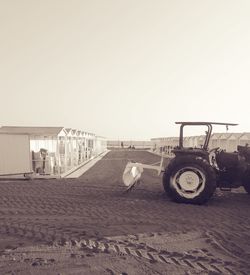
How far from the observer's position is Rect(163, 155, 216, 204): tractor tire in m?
8.16

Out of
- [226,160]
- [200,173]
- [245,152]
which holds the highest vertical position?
[245,152]

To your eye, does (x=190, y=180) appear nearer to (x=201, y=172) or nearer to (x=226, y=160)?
(x=201, y=172)

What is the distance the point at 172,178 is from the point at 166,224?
203 centimetres

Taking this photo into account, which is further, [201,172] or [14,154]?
[14,154]

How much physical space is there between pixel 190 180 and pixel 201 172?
0.36m

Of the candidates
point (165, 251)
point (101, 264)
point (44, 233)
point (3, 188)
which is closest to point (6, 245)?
point (44, 233)

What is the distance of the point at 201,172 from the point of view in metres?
8.19

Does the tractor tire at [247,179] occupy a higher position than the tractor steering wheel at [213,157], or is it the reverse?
the tractor steering wheel at [213,157]

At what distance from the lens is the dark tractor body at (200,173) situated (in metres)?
8.19

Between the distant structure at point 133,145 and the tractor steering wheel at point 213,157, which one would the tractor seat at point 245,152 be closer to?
the tractor steering wheel at point 213,157

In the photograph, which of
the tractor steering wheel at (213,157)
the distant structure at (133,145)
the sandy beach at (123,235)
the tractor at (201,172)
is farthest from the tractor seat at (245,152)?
the distant structure at (133,145)

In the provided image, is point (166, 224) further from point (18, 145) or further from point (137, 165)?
point (18, 145)

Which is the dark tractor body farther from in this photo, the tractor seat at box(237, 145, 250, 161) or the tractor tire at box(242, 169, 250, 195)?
the tractor tire at box(242, 169, 250, 195)

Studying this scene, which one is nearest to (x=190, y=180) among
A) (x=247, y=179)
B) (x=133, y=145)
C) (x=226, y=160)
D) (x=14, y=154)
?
(x=226, y=160)
